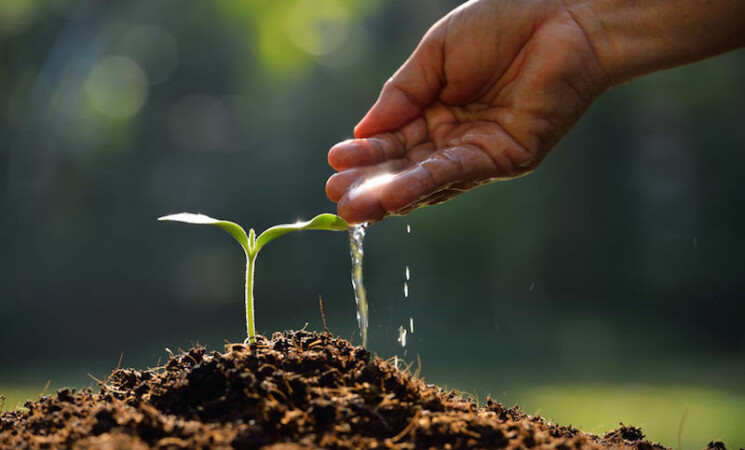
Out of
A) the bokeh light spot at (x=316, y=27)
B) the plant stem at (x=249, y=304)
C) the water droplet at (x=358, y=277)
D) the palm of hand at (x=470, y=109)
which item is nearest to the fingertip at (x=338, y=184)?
the palm of hand at (x=470, y=109)

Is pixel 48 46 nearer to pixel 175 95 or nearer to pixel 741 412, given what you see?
pixel 175 95

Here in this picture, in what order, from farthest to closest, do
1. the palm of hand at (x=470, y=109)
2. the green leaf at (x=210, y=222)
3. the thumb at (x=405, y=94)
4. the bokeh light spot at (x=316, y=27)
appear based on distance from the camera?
the bokeh light spot at (x=316, y=27) → the thumb at (x=405, y=94) → the palm of hand at (x=470, y=109) → the green leaf at (x=210, y=222)

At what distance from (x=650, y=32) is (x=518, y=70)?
352 mm

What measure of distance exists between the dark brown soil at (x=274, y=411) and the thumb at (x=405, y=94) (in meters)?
0.86

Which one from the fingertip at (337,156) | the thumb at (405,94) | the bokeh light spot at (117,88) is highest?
the bokeh light spot at (117,88)

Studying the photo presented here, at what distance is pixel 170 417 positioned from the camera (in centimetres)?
103

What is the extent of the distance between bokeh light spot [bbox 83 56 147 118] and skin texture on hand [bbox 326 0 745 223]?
7.53 m

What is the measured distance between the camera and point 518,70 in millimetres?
1857

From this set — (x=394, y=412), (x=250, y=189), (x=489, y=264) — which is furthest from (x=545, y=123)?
(x=250, y=189)

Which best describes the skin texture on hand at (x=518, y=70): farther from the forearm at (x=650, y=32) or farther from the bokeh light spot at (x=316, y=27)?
the bokeh light spot at (x=316, y=27)

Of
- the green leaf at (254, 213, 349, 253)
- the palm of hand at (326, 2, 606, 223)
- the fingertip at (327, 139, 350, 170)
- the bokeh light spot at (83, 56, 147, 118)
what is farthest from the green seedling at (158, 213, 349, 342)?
the bokeh light spot at (83, 56, 147, 118)

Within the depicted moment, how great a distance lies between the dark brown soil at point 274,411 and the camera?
3.16 ft

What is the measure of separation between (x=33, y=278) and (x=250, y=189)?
2.69 metres

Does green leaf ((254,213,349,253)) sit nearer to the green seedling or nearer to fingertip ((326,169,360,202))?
the green seedling
